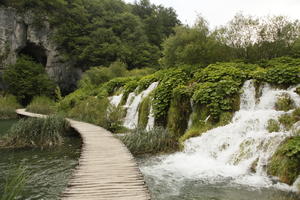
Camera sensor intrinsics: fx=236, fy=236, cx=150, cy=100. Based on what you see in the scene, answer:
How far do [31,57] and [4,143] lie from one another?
27.1 meters

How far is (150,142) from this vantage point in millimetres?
8258

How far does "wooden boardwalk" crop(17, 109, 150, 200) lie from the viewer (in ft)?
12.1

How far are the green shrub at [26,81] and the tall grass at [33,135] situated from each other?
22588 mm

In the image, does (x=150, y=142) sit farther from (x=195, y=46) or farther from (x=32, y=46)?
(x=32, y=46)

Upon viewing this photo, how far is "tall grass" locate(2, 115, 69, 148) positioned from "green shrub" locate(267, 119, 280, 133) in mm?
7749

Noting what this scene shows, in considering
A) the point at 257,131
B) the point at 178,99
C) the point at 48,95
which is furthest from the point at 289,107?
the point at 48,95

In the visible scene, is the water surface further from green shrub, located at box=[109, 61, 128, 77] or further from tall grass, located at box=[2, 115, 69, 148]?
green shrub, located at box=[109, 61, 128, 77]

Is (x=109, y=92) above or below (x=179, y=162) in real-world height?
above

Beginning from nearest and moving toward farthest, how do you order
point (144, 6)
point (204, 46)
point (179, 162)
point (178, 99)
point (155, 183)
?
point (155, 183)
point (179, 162)
point (178, 99)
point (204, 46)
point (144, 6)

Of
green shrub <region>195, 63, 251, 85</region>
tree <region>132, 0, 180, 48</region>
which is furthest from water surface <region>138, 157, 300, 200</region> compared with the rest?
tree <region>132, 0, 180, 48</region>

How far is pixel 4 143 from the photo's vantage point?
929 cm

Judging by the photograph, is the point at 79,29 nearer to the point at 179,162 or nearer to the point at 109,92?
the point at 109,92

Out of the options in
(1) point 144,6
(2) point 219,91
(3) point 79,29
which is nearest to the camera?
(2) point 219,91

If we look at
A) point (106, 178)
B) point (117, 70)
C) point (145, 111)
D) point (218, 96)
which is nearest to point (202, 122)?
point (218, 96)
